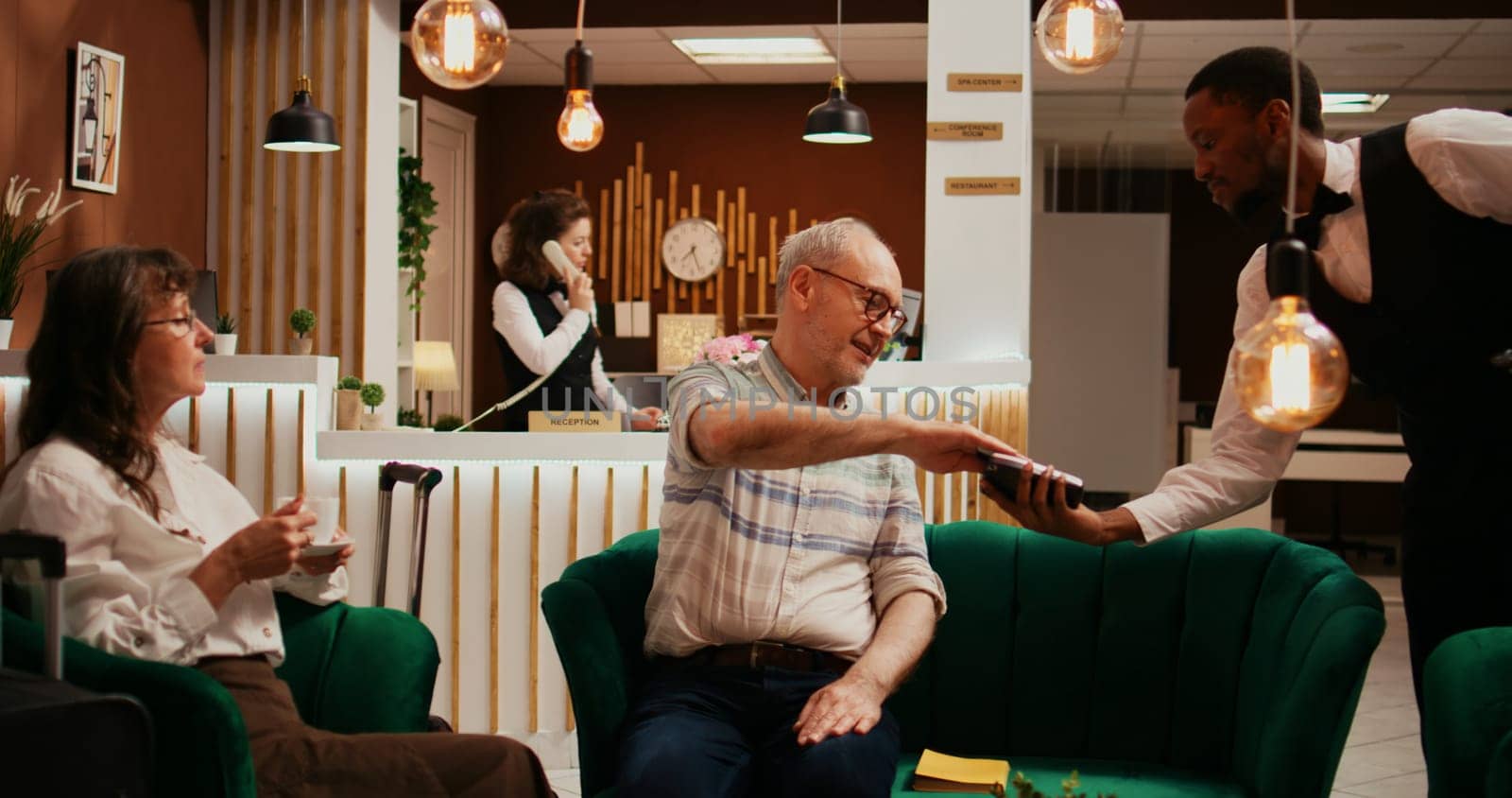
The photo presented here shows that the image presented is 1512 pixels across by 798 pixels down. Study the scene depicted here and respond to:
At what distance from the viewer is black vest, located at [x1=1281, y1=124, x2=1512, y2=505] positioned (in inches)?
89.5

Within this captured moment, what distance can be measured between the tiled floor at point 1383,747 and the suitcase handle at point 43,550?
8.13 feet

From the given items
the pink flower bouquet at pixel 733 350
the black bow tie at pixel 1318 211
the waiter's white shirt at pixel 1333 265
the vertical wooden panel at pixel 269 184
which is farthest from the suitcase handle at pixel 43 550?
the vertical wooden panel at pixel 269 184

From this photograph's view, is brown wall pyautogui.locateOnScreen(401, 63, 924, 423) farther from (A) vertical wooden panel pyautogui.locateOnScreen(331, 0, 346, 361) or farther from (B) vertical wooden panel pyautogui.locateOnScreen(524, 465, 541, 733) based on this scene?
(B) vertical wooden panel pyautogui.locateOnScreen(524, 465, 541, 733)

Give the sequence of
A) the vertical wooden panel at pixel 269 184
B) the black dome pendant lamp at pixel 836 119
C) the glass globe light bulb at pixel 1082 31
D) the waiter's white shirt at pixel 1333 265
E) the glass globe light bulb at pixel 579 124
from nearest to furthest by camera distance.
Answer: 1. the waiter's white shirt at pixel 1333 265
2. the glass globe light bulb at pixel 1082 31
3. the glass globe light bulb at pixel 579 124
4. the black dome pendant lamp at pixel 836 119
5. the vertical wooden panel at pixel 269 184

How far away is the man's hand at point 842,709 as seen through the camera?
2.33 meters

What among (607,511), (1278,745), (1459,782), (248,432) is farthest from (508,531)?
(1459,782)

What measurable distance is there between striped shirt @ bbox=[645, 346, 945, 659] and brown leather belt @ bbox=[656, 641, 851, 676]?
0.05 ft

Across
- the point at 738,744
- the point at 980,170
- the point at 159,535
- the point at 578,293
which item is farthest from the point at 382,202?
the point at 738,744

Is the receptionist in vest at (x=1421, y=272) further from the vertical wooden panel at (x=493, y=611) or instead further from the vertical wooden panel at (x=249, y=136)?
the vertical wooden panel at (x=249, y=136)

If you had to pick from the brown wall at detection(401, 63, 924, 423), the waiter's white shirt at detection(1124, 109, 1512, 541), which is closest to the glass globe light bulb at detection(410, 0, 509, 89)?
the waiter's white shirt at detection(1124, 109, 1512, 541)

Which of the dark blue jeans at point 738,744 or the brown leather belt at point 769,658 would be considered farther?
the brown leather belt at point 769,658

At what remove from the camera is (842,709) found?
2369mm

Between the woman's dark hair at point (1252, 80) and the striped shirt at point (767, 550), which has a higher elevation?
the woman's dark hair at point (1252, 80)

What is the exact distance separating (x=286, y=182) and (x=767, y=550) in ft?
13.2
